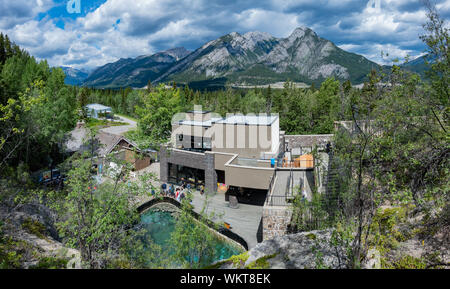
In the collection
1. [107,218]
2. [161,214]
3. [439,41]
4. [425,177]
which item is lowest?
[161,214]

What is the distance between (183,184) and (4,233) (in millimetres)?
17753

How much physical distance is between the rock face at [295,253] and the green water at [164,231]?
7984 mm

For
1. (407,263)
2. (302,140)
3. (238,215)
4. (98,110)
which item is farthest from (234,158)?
(98,110)

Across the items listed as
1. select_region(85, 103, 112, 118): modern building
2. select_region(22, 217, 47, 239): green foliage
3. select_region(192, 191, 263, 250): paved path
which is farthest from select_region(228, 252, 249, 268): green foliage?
select_region(85, 103, 112, 118): modern building

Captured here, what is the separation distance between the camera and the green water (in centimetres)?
1577

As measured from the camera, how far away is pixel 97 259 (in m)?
7.74

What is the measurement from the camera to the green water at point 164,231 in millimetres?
15773

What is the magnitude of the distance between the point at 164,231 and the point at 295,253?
14.4m

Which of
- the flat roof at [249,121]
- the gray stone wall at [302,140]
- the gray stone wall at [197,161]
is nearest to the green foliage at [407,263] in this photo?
the flat roof at [249,121]

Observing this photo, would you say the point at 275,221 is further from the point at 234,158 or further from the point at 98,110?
the point at 98,110

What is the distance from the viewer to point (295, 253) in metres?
5.73

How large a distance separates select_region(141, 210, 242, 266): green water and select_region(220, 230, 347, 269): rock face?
7.98m
